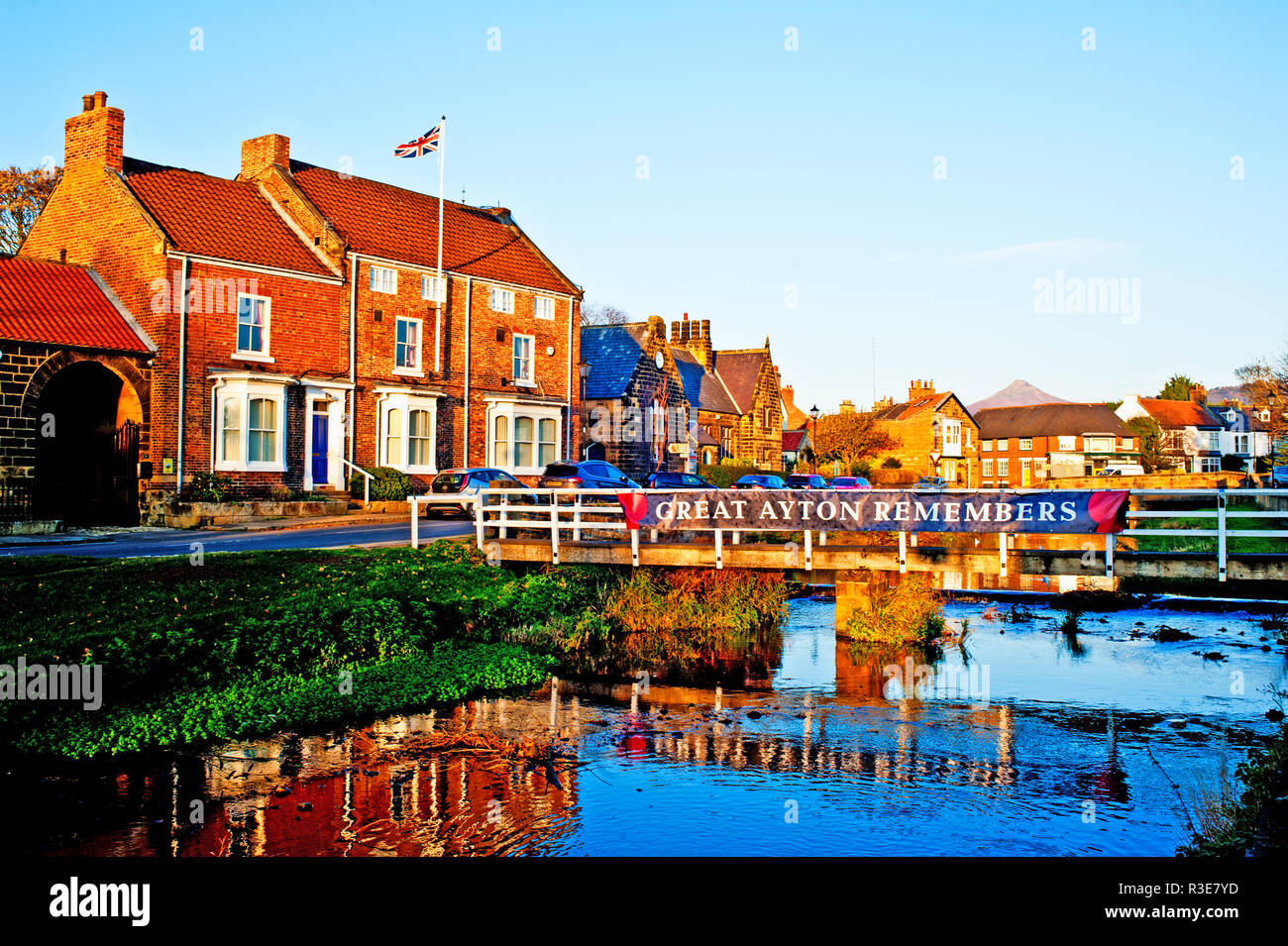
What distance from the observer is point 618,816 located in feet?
33.7

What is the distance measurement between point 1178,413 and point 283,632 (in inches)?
4518

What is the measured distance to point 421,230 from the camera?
40.0 m

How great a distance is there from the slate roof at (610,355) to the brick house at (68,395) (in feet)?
76.8

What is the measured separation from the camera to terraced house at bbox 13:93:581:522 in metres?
31.2

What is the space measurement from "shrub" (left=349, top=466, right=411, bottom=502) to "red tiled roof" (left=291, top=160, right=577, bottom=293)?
297 inches

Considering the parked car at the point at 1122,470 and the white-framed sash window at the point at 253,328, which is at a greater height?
the white-framed sash window at the point at 253,328

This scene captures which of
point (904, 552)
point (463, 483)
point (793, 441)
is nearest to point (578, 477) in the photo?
point (463, 483)

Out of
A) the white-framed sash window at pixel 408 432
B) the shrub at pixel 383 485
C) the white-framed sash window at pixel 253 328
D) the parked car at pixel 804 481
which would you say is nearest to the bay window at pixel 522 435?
the white-framed sash window at pixel 408 432

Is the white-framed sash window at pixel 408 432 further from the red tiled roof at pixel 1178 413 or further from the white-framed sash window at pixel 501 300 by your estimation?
the red tiled roof at pixel 1178 413

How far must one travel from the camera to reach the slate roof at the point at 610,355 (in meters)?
50.7

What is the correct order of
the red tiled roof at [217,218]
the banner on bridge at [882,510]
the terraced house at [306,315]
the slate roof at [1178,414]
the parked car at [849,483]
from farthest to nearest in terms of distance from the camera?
the slate roof at [1178,414] < the parked car at [849,483] < the red tiled roof at [217,218] < the terraced house at [306,315] < the banner on bridge at [882,510]
